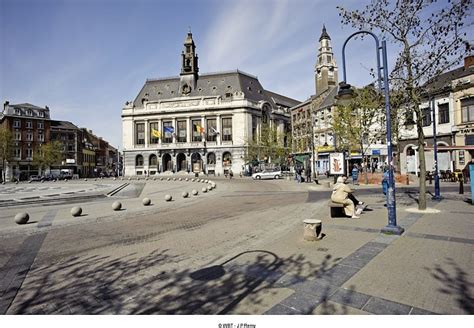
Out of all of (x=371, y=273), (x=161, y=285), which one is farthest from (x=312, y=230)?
(x=161, y=285)

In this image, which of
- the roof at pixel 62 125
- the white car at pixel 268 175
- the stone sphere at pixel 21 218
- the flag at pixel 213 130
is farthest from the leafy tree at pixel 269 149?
the roof at pixel 62 125

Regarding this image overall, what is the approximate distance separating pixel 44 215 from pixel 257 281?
1152 centimetres

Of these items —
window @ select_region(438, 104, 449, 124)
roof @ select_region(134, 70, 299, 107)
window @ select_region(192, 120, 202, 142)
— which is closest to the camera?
window @ select_region(438, 104, 449, 124)

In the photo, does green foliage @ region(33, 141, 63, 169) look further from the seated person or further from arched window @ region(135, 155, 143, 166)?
the seated person

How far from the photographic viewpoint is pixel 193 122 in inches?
2547

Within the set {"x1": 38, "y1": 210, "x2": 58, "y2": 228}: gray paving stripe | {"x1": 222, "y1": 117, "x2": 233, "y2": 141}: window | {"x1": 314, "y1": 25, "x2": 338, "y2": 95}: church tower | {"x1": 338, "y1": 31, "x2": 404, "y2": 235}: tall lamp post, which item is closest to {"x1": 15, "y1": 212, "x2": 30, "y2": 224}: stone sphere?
{"x1": 38, "y1": 210, "x2": 58, "y2": 228}: gray paving stripe

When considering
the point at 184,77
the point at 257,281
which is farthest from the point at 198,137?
the point at 257,281

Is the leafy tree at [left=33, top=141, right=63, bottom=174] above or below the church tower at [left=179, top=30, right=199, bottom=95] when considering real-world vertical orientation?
below

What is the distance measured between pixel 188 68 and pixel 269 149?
110ft

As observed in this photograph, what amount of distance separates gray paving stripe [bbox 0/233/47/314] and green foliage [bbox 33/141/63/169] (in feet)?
219

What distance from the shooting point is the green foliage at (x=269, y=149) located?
50281 mm

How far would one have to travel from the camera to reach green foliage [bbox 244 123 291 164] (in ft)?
165

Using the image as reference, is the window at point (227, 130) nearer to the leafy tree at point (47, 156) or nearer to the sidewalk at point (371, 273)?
the leafy tree at point (47, 156)
